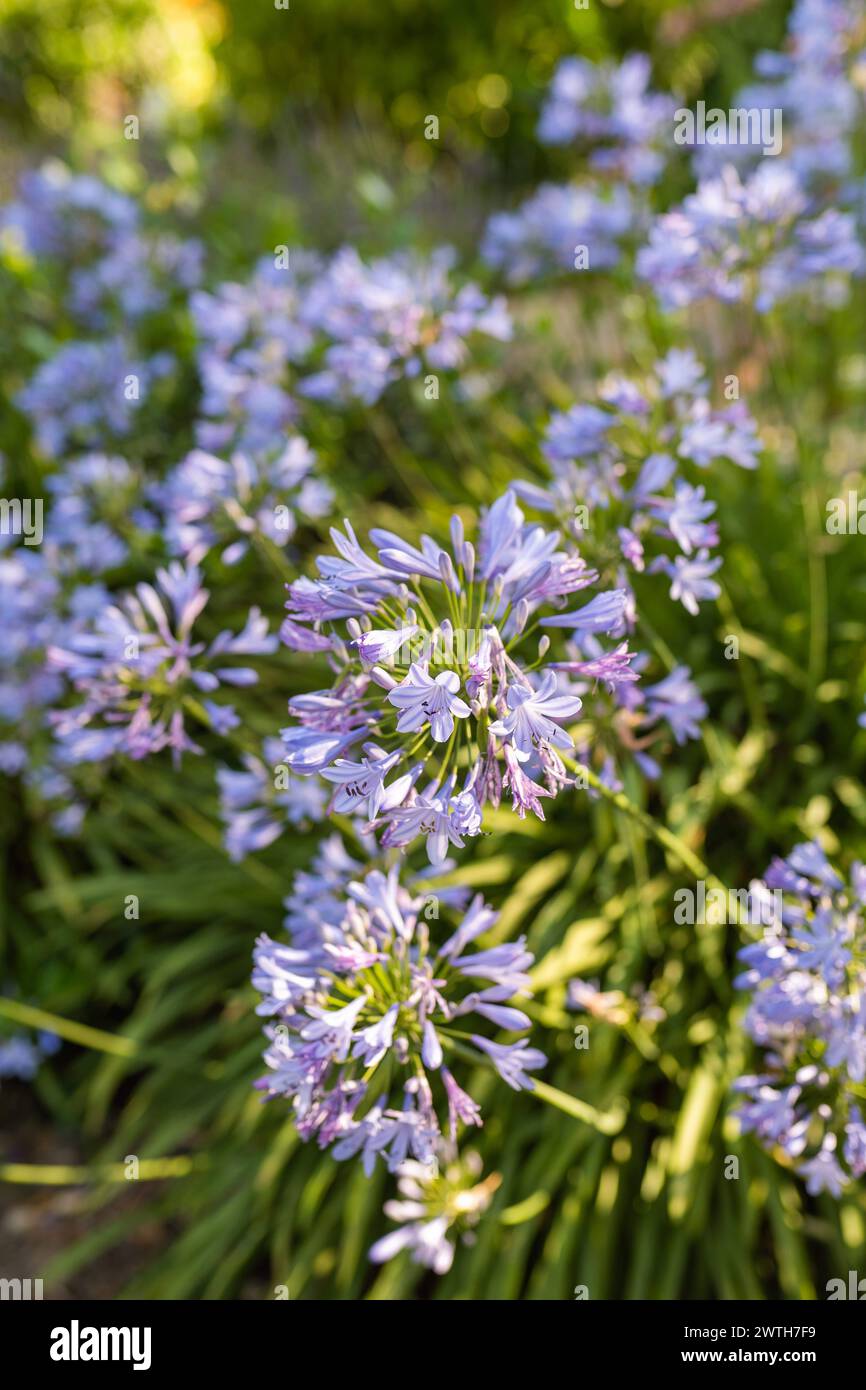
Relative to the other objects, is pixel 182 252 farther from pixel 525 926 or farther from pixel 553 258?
pixel 525 926

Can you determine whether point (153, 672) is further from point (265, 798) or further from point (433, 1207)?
point (433, 1207)

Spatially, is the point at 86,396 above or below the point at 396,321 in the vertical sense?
above

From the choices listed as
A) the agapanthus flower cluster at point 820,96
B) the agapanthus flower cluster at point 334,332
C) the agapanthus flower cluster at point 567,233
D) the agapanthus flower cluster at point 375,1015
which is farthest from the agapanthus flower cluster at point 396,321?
the agapanthus flower cluster at point 375,1015

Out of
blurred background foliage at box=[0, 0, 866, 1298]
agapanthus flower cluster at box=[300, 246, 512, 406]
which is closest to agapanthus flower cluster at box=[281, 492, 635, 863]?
blurred background foliage at box=[0, 0, 866, 1298]

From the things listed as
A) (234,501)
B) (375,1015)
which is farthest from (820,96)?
(375,1015)

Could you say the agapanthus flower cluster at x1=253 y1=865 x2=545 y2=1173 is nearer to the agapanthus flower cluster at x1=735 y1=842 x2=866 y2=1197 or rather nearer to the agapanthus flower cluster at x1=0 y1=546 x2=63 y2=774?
the agapanthus flower cluster at x1=735 y1=842 x2=866 y2=1197

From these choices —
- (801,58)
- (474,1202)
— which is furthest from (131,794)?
(801,58)
